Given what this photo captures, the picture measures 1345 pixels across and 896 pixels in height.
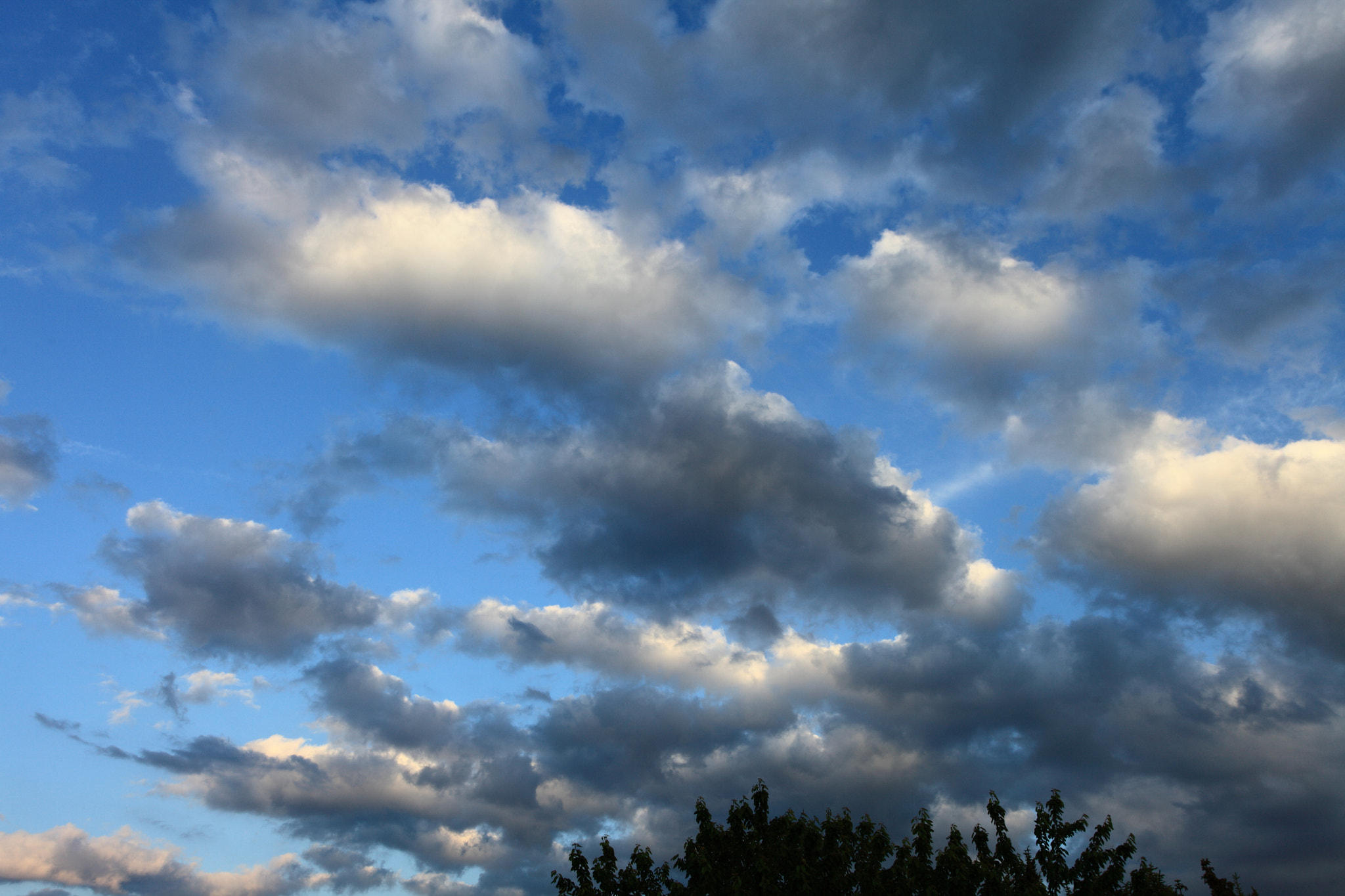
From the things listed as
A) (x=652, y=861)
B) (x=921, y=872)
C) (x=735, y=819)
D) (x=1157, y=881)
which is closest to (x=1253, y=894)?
(x=1157, y=881)

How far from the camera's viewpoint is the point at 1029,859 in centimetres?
3288

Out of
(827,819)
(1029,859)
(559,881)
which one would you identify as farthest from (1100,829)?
(559,881)

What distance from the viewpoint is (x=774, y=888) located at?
31.0 meters

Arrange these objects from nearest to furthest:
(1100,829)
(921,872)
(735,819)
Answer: (921,872)
(1100,829)
(735,819)

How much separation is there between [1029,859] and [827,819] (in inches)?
297

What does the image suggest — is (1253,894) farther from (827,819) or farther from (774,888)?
(774,888)

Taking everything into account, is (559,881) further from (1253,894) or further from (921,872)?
(1253,894)

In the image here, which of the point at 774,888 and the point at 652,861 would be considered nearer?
the point at 774,888

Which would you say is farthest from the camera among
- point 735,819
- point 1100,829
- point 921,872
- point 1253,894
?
point 1253,894

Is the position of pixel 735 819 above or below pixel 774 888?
above

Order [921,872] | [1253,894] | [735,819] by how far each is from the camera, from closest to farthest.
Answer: [921,872] < [735,819] < [1253,894]

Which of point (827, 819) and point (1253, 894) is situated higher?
point (827, 819)

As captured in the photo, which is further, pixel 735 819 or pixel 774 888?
pixel 735 819

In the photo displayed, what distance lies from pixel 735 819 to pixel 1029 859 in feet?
36.6
